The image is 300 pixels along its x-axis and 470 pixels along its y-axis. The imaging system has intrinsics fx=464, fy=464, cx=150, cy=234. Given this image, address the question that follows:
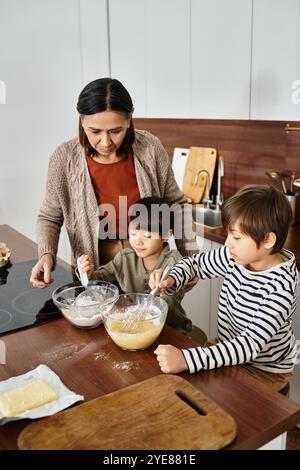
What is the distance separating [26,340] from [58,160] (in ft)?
2.44

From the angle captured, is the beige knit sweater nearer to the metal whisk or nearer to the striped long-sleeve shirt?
the striped long-sleeve shirt

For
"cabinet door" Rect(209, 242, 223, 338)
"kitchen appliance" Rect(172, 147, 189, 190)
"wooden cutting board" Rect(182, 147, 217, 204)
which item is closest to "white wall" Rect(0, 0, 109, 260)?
"kitchen appliance" Rect(172, 147, 189, 190)

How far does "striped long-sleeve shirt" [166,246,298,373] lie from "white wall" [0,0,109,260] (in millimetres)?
2559

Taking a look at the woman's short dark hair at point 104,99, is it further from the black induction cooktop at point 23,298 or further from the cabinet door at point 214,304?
the cabinet door at point 214,304

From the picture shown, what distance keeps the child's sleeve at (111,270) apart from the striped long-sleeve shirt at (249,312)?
24 centimetres

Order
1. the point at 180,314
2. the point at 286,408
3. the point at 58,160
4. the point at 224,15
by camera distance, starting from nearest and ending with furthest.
Answer: the point at 286,408 < the point at 180,314 < the point at 58,160 < the point at 224,15

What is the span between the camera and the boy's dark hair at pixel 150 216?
157cm

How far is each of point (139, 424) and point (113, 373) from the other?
0.20 m

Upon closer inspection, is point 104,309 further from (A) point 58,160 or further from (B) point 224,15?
(B) point 224,15

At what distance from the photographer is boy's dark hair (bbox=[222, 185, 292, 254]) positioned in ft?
4.05

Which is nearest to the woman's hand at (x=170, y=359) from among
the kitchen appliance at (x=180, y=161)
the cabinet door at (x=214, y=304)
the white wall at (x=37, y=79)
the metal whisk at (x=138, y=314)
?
the metal whisk at (x=138, y=314)

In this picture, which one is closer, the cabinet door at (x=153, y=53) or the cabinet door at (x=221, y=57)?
the cabinet door at (x=221, y=57)

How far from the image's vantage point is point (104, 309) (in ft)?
3.89
